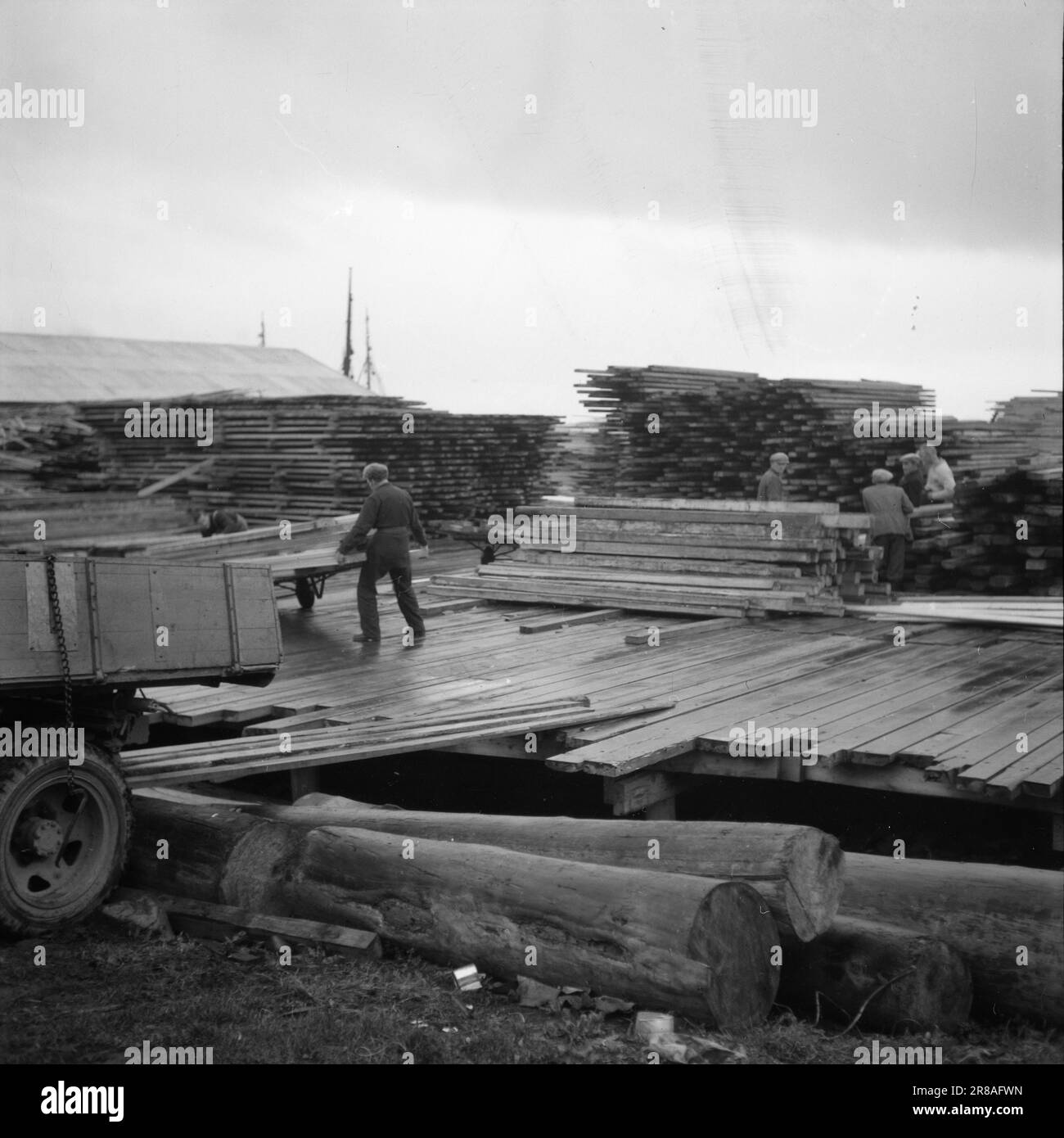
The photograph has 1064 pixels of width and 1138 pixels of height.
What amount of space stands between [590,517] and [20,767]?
953 centimetres

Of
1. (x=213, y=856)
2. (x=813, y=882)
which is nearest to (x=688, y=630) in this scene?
(x=213, y=856)

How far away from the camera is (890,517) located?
49.3 feet

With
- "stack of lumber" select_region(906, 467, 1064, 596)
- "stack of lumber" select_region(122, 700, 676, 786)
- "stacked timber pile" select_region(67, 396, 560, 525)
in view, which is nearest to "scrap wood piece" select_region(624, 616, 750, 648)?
"stack of lumber" select_region(122, 700, 676, 786)

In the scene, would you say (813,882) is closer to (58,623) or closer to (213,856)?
(213,856)

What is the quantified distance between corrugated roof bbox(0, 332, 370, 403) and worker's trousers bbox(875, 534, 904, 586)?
14.1 metres

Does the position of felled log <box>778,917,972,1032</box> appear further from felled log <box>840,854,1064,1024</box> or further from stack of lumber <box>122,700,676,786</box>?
stack of lumber <box>122,700,676,786</box>

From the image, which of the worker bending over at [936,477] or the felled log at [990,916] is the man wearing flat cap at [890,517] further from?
the felled log at [990,916]

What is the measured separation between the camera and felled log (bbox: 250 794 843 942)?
5.48m

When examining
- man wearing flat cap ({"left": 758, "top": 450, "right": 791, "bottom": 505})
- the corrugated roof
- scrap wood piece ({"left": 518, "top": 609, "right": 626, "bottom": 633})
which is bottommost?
scrap wood piece ({"left": 518, "top": 609, "right": 626, "bottom": 633})

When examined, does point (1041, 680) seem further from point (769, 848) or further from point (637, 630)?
point (769, 848)

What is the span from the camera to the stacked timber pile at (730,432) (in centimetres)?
1886

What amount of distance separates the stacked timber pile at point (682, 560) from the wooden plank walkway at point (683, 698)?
281 millimetres

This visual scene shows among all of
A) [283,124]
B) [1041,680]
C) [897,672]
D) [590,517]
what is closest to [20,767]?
[897,672]
